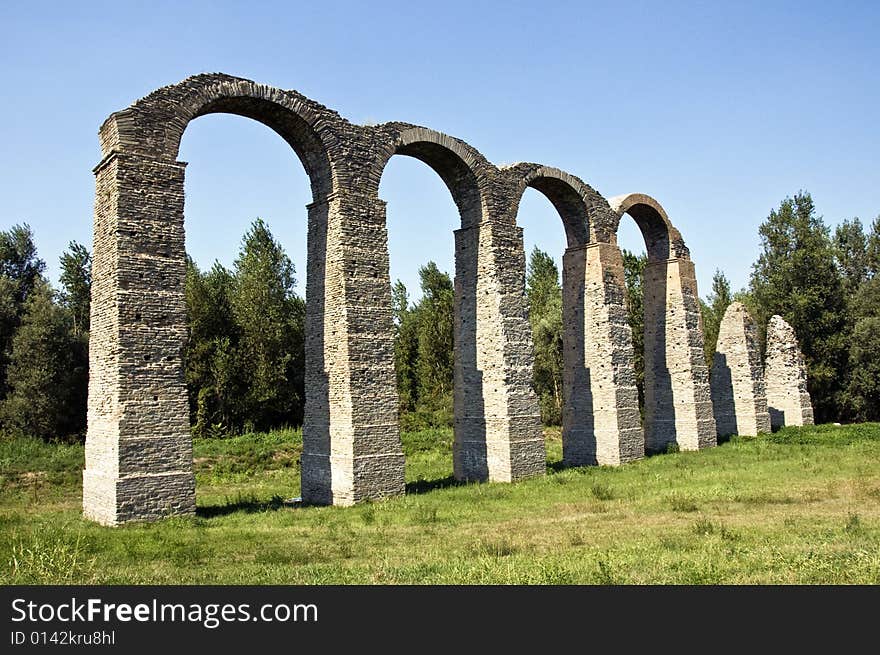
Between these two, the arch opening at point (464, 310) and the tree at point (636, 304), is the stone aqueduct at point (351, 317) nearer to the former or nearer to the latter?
the arch opening at point (464, 310)

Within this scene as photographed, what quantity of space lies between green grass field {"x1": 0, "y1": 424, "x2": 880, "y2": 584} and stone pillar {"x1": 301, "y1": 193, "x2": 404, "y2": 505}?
945 mm

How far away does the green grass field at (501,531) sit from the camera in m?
8.52

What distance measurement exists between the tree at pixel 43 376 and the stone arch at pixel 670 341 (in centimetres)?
2522

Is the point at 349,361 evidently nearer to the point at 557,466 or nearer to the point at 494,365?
the point at 494,365

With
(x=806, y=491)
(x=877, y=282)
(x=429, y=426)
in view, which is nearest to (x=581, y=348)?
(x=806, y=491)

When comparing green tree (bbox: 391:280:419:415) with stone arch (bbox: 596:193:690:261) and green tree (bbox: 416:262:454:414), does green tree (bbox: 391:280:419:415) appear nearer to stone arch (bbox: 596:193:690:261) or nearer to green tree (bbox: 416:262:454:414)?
green tree (bbox: 416:262:454:414)

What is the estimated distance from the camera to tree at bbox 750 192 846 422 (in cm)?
3834

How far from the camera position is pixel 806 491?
14.5 m

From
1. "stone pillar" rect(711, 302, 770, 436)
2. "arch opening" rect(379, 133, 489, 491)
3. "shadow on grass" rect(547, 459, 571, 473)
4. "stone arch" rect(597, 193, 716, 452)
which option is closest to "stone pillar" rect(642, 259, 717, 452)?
"stone arch" rect(597, 193, 716, 452)

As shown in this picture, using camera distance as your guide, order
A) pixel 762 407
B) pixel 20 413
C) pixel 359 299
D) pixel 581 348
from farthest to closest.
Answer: pixel 20 413, pixel 762 407, pixel 581 348, pixel 359 299

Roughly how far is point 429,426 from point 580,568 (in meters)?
27.1

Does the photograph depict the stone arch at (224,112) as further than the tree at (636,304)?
No

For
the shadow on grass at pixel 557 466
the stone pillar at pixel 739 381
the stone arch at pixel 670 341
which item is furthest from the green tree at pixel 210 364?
Result: the stone pillar at pixel 739 381
